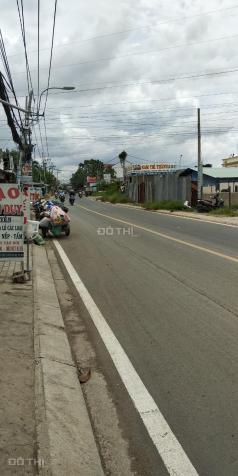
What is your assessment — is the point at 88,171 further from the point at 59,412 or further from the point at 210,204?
the point at 59,412

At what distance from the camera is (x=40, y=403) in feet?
13.9

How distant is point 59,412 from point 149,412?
0.72 m

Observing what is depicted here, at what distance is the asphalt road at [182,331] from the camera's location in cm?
389

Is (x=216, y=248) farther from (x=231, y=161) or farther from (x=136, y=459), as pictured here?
(x=231, y=161)

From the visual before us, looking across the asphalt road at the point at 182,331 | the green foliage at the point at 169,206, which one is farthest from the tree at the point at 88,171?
the asphalt road at the point at 182,331

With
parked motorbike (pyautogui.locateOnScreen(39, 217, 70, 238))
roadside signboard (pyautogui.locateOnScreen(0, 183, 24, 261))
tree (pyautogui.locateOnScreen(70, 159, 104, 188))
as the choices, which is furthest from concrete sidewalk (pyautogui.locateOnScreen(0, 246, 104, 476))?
tree (pyautogui.locateOnScreen(70, 159, 104, 188))

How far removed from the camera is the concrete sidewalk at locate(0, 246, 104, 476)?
11.2 feet

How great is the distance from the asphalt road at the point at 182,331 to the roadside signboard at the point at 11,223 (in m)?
1.44

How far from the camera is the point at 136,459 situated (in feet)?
11.8

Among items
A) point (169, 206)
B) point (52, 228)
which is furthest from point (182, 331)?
point (169, 206)

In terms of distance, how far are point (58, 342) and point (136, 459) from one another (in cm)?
260

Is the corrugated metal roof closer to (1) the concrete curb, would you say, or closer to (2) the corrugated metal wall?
(2) the corrugated metal wall

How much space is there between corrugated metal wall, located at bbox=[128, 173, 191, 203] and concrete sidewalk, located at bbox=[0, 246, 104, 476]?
31212mm

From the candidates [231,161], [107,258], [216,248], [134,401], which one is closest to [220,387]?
[134,401]
